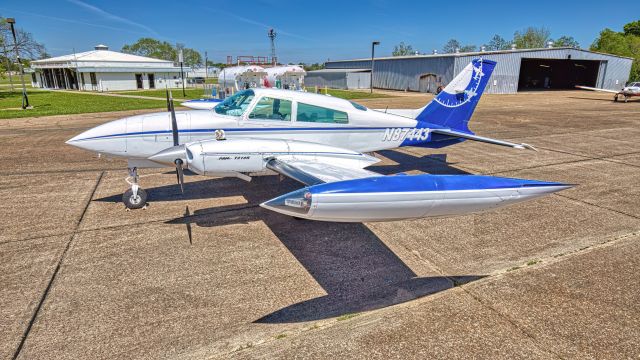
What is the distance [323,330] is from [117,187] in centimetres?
A: 805

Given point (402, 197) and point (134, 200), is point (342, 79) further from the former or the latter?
point (402, 197)

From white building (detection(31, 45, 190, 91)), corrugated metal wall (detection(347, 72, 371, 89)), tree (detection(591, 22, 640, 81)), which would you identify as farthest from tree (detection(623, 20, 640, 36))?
white building (detection(31, 45, 190, 91))

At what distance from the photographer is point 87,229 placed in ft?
24.1

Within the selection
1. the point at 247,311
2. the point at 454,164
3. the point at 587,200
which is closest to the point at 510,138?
the point at 454,164

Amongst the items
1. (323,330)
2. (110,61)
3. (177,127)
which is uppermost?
(110,61)

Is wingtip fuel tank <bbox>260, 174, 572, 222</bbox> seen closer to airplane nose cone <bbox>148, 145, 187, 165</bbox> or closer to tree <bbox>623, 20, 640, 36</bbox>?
airplane nose cone <bbox>148, 145, 187, 165</bbox>

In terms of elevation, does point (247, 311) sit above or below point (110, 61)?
below

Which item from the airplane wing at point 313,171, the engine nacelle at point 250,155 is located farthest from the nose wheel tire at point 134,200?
the airplane wing at point 313,171

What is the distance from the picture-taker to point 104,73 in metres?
59.5

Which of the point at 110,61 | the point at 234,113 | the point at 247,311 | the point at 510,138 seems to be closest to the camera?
the point at 247,311

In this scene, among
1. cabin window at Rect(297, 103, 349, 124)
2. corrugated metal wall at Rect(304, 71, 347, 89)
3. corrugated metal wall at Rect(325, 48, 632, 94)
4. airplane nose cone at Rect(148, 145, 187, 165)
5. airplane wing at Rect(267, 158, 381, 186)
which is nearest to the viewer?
airplane wing at Rect(267, 158, 381, 186)

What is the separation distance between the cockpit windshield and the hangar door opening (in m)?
69.2

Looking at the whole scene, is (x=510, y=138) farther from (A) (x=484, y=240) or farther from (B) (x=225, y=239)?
(B) (x=225, y=239)

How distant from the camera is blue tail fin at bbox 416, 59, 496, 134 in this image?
10797 mm
